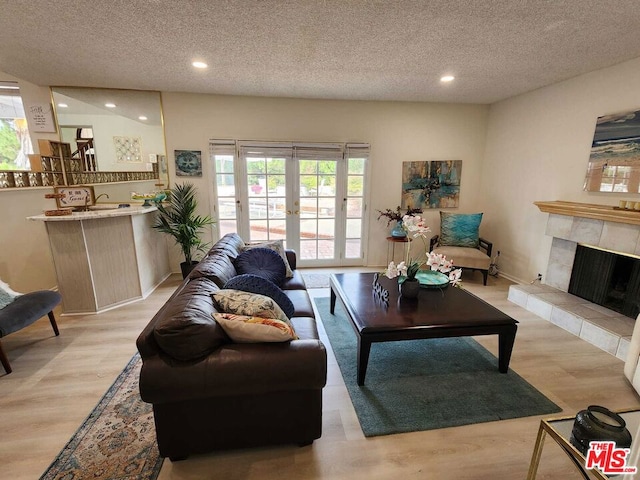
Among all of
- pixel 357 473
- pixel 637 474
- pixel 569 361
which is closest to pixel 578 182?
pixel 569 361

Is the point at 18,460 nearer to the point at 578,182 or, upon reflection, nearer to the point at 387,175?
the point at 387,175

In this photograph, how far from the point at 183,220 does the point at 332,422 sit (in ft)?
10.4

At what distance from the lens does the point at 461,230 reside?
14.1 ft

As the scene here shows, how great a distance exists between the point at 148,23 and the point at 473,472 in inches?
137

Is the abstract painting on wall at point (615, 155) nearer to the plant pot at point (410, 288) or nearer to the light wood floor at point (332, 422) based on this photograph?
the light wood floor at point (332, 422)

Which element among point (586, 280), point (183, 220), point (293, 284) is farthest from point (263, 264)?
point (586, 280)

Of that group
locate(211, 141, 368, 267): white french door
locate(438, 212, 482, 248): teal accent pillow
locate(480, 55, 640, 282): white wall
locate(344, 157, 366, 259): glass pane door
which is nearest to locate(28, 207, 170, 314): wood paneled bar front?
locate(211, 141, 368, 267): white french door

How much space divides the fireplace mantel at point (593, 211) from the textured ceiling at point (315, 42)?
4.50ft

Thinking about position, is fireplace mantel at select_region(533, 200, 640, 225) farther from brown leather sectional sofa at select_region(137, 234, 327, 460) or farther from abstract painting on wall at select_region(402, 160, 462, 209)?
brown leather sectional sofa at select_region(137, 234, 327, 460)

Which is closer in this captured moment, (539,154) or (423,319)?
(423,319)

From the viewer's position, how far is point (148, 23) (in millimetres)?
2127

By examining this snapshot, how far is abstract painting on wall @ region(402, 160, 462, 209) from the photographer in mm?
4602

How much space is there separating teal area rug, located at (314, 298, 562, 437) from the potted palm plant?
2379 mm

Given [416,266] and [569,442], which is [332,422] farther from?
[416,266]
